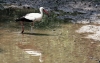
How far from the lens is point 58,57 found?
1049 cm

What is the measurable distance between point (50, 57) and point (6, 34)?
360 cm

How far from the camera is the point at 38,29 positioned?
585 inches

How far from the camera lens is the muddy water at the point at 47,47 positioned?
33.7ft

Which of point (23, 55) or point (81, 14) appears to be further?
point (81, 14)

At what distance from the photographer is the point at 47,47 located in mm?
11742

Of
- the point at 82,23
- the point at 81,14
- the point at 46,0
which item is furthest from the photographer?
the point at 46,0

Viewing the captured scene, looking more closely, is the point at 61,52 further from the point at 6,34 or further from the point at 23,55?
the point at 6,34

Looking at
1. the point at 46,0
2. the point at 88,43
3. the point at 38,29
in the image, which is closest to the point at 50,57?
the point at 88,43

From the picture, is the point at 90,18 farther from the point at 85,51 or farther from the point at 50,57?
the point at 50,57

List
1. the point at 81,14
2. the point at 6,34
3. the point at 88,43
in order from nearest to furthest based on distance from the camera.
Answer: the point at 88,43 < the point at 6,34 < the point at 81,14

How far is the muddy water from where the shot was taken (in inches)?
405

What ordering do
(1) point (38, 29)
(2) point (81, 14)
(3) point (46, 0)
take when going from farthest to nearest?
(3) point (46, 0)
(2) point (81, 14)
(1) point (38, 29)

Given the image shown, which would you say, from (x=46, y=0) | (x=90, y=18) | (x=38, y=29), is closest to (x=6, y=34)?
(x=38, y=29)

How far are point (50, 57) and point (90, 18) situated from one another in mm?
7555
